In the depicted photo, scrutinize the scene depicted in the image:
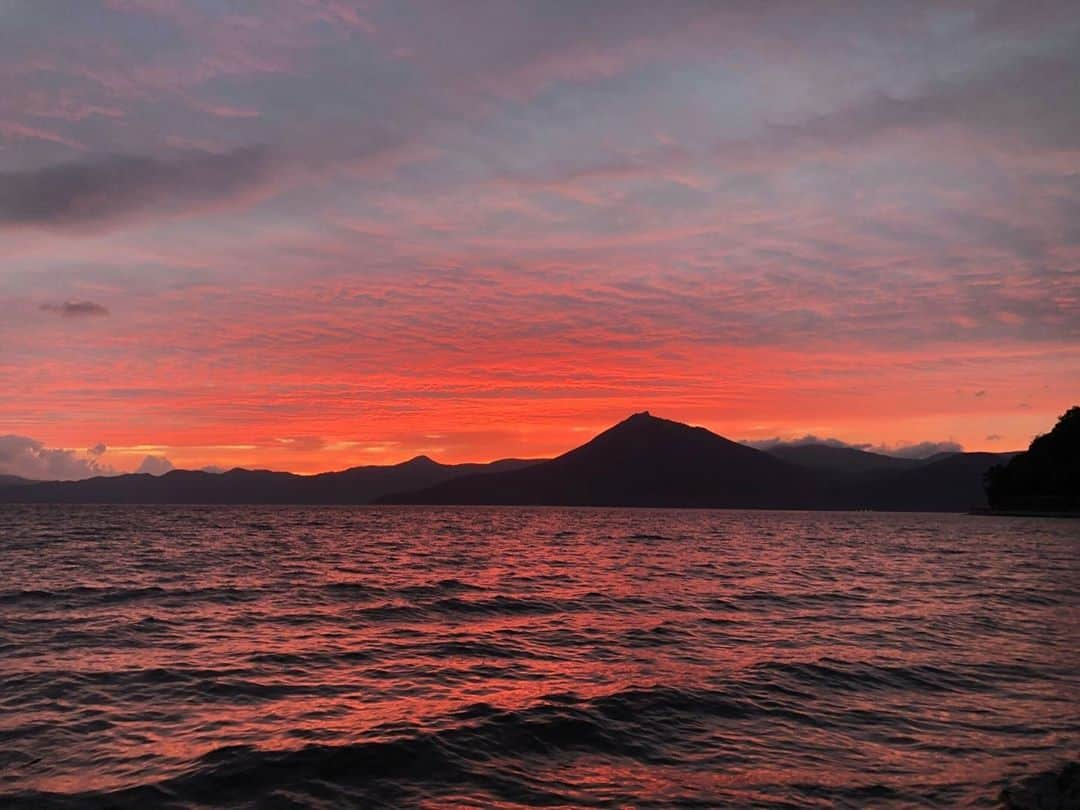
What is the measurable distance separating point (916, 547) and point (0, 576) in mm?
84063

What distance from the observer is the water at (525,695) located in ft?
40.6

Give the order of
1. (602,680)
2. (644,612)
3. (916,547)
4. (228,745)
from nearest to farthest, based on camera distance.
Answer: (228,745), (602,680), (644,612), (916,547)

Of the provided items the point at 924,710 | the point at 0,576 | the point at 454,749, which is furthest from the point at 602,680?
the point at 0,576

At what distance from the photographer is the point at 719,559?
2469 inches

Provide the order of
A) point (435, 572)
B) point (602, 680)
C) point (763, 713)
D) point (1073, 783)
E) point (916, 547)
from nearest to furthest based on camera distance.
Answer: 1. point (1073, 783)
2. point (763, 713)
3. point (602, 680)
4. point (435, 572)
5. point (916, 547)

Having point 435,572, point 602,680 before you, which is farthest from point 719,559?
point 602,680

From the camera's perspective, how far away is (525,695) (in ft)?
57.7

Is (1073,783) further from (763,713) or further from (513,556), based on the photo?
(513,556)

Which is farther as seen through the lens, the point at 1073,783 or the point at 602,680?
the point at 602,680

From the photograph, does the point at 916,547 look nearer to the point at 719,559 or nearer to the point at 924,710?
the point at 719,559

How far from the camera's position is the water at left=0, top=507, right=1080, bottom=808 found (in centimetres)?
1237

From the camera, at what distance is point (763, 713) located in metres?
16.5

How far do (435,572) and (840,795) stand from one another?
38699 millimetres

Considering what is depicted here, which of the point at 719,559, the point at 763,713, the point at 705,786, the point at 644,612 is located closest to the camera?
the point at 705,786
